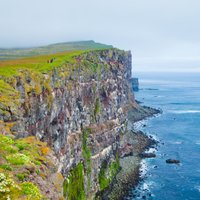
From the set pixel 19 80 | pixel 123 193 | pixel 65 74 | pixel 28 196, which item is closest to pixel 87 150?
pixel 123 193

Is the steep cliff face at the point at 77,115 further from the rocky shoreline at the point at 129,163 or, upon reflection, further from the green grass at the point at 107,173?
the rocky shoreline at the point at 129,163

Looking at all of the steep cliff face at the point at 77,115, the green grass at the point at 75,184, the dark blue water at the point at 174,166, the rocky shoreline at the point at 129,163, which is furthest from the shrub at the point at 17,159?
the dark blue water at the point at 174,166

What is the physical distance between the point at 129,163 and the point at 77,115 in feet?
130

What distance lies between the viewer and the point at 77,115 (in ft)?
270

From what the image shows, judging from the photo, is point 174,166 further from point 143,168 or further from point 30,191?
point 30,191

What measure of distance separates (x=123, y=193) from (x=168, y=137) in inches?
2657

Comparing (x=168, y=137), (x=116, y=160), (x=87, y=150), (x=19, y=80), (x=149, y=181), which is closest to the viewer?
(x=19, y=80)

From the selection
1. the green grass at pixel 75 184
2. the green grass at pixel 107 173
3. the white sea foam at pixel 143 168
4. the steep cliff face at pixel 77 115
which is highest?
the steep cliff face at pixel 77 115

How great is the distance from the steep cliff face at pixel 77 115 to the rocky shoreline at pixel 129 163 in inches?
104

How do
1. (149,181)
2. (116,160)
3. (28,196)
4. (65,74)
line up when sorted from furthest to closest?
(116,160), (149,181), (65,74), (28,196)

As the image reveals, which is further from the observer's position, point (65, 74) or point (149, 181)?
point (149, 181)

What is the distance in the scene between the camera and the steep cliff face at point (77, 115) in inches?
1965

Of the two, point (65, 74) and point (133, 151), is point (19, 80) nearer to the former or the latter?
point (65, 74)

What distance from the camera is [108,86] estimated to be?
113 metres
